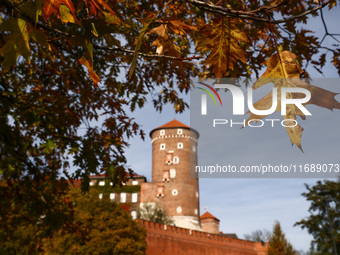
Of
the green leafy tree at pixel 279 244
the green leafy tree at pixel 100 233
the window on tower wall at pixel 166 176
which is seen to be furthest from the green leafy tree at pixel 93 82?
the window on tower wall at pixel 166 176

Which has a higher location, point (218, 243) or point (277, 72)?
point (277, 72)

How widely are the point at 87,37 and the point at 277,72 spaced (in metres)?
0.84

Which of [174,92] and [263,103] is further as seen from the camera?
[174,92]

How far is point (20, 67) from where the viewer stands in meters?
7.10

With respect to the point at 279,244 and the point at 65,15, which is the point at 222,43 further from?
the point at 279,244

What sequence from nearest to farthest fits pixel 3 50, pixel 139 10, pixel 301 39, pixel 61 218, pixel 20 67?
pixel 3 50 < pixel 301 39 < pixel 139 10 < pixel 61 218 < pixel 20 67

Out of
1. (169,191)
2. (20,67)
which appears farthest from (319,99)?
(169,191)

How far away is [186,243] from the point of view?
3500 cm

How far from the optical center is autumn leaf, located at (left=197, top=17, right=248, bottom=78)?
1.68 meters

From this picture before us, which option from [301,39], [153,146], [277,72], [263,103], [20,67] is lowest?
[263,103]

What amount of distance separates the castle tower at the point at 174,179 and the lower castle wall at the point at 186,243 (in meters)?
9.14

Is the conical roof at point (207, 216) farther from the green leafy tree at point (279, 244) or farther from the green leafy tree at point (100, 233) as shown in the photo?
the green leafy tree at point (100, 233)

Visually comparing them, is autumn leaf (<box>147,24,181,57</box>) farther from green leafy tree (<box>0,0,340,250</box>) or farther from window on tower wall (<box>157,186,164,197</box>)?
window on tower wall (<box>157,186,164,197</box>)

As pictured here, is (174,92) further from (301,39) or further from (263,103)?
(263,103)
